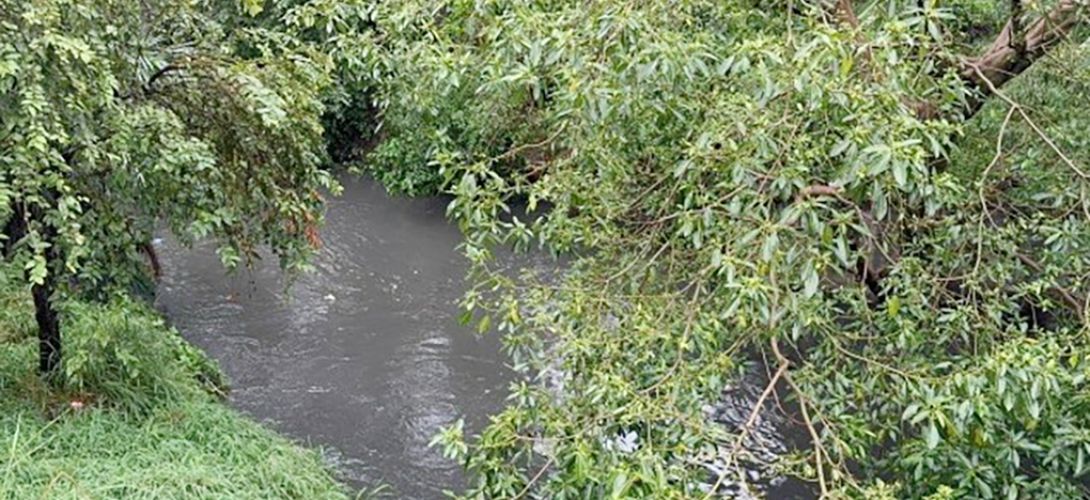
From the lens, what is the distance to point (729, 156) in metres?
3.06

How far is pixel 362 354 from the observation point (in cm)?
737

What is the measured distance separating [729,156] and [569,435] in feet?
3.06

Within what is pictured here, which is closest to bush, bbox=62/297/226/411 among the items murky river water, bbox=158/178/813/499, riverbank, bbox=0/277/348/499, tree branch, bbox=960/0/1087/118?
riverbank, bbox=0/277/348/499

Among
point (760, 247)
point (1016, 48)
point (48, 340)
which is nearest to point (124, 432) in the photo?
point (48, 340)

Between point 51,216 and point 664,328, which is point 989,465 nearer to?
point 664,328

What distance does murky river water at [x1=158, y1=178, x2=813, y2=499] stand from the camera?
19.6ft

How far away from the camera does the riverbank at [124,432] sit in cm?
429

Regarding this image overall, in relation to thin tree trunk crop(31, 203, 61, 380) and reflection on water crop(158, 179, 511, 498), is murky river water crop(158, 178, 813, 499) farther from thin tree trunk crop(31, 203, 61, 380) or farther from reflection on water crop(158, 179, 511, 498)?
thin tree trunk crop(31, 203, 61, 380)

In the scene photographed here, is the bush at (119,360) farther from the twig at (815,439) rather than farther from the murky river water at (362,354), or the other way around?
the twig at (815,439)

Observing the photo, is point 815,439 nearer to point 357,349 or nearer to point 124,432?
point 124,432

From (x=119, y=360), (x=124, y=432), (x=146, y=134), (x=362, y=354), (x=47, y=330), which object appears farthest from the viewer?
(x=362, y=354)

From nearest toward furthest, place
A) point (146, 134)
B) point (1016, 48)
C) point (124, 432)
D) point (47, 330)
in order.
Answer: point (146, 134), point (1016, 48), point (124, 432), point (47, 330)

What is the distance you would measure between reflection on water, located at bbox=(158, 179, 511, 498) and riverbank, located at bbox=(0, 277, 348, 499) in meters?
0.58

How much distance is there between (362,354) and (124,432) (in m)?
2.64
